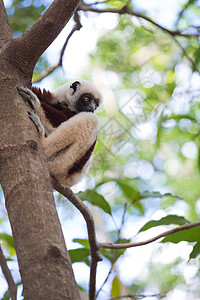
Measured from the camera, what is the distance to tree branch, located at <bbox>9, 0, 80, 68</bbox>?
2.19m

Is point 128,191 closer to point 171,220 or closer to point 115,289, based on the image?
point 171,220

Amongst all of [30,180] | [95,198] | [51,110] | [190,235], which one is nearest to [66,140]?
Answer: [51,110]

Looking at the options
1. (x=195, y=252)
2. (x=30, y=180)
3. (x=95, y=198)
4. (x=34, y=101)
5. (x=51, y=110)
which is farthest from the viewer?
(x=51, y=110)

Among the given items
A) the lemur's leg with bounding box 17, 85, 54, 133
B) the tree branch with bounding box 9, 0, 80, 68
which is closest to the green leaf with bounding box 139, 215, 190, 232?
the lemur's leg with bounding box 17, 85, 54, 133

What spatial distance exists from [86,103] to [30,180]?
8.43 ft

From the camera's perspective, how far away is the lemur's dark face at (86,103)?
407cm

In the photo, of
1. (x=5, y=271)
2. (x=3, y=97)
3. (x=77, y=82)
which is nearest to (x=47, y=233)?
(x=5, y=271)

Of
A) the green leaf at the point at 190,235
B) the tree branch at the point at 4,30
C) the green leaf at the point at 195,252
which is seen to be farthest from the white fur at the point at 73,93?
the green leaf at the point at 195,252

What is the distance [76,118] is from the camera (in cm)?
308

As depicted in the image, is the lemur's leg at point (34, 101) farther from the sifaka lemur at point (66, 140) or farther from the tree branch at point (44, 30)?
the tree branch at point (44, 30)

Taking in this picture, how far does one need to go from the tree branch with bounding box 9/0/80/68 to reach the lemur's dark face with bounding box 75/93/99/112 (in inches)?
70.6

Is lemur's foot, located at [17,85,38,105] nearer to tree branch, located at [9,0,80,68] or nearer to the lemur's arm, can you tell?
tree branch, located at [9,0,80,68]

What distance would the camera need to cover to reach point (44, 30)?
2213 mm

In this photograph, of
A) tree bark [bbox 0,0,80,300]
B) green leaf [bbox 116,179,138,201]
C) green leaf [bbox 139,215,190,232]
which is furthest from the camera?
green leaf [bbox 116,179,138,201]
